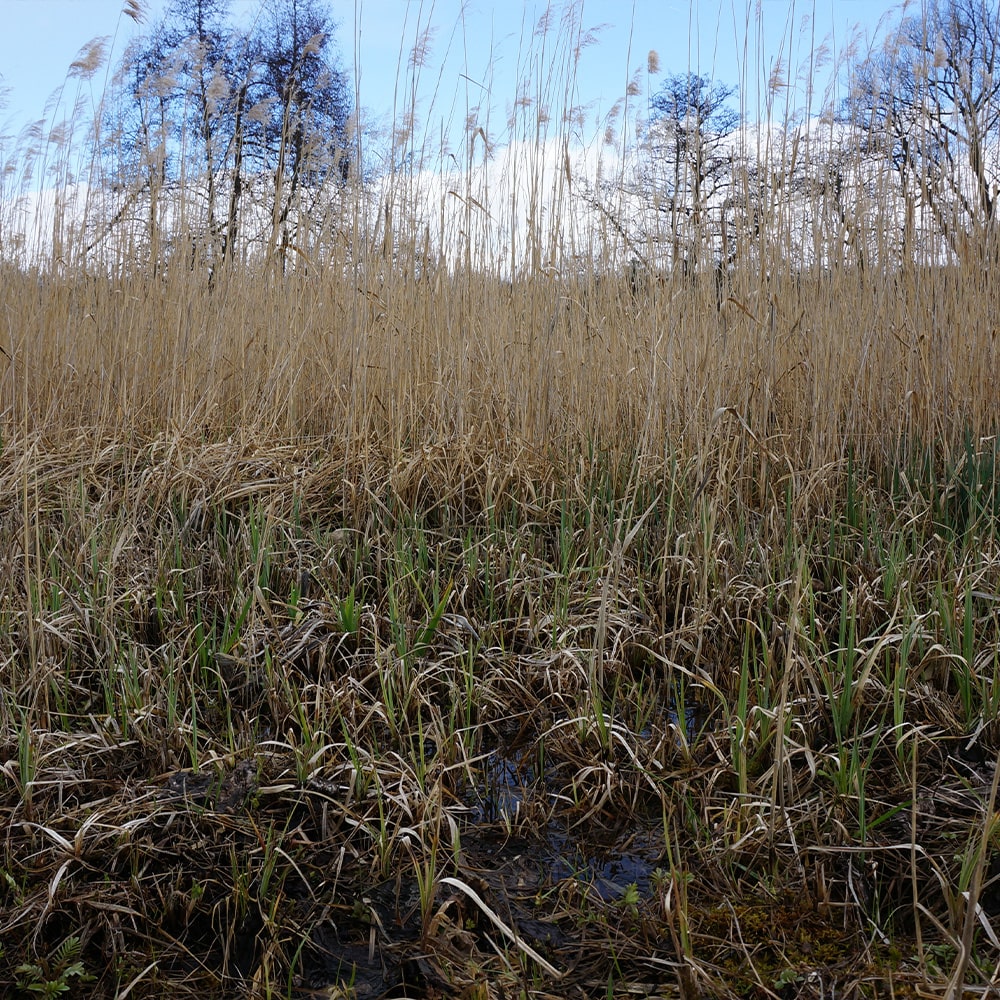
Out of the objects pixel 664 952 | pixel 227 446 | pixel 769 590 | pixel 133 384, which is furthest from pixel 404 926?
pixel 133 384

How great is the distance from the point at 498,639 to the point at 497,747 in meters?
0.34

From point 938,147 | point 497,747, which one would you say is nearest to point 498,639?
point 497,747

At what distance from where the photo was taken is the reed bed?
1231mm

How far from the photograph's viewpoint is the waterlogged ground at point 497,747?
Result: 120 cm

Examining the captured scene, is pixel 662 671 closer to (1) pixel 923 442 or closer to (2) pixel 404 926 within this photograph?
(2) pixel 404 926

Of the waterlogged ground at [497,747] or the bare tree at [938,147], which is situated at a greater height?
the bare tree at [938,147]

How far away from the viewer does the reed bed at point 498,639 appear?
48.5 inches

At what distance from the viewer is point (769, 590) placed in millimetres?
1951

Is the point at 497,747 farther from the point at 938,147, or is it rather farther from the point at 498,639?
the point at 938,147

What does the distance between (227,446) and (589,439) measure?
1193mm

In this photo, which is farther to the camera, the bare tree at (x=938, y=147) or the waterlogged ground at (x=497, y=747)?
the bare tree at (x=938, y=147)

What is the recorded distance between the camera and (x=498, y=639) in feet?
6.45

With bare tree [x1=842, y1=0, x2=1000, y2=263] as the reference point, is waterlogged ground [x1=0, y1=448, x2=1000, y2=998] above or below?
below

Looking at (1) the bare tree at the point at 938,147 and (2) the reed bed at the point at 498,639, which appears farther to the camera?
(1) the bare tree at the point at 938,147
